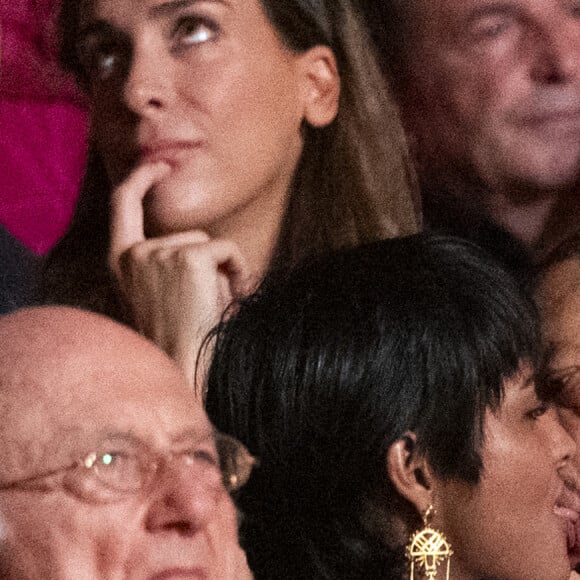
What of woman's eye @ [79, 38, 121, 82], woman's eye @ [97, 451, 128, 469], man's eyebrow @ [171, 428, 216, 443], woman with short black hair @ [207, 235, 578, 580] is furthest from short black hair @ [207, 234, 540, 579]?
woman's eye @ [79, 38, 121, 82]

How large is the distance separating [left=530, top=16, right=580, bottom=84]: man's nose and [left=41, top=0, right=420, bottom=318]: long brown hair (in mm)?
195

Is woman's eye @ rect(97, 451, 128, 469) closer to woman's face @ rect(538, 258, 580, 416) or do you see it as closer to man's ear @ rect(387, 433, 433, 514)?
man's ear @ rect(387, 433, 433, 514)

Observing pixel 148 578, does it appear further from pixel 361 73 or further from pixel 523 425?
pixel 361 73

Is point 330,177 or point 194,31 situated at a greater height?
point 194,31

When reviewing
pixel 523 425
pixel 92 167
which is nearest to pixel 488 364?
pixel 523 425

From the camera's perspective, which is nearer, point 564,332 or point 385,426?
point 385,426

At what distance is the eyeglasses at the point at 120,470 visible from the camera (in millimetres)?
1027

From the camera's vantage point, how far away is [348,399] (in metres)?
1.27

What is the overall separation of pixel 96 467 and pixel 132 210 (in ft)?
1.43

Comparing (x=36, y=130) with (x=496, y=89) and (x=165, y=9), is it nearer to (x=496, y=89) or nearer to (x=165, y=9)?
(x=165, y=9)

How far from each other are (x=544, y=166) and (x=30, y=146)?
66 centimetres

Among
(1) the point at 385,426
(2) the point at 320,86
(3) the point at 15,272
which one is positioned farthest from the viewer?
(2) the point at 320,86

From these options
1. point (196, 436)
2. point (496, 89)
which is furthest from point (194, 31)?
point (196, 436)

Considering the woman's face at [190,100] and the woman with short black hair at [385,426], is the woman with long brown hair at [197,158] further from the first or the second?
the woman with short black hair at [385,426]
